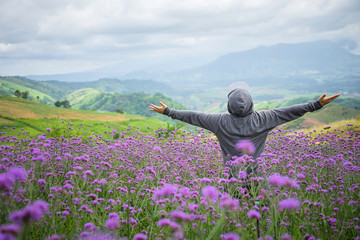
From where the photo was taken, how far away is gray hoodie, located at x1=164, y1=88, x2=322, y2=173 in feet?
11.1

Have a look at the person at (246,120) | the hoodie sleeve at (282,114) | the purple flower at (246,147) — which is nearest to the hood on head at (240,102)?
the person at (246,120)

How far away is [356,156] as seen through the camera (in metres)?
4.98

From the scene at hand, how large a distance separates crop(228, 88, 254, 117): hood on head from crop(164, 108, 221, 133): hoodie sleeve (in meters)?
0.34

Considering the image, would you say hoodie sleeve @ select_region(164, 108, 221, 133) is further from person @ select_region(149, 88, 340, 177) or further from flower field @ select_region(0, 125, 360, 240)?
flower field @ select_region(0, 125, 360, 240)

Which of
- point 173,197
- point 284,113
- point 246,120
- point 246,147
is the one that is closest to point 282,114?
point 284,113

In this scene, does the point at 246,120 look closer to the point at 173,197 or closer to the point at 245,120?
the point at 245,120

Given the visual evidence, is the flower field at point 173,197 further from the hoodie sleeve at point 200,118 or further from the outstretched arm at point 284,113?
the hoodie sleeve at point 200,118

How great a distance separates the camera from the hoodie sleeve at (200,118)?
3711 mm

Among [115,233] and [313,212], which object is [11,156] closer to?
[115,233]

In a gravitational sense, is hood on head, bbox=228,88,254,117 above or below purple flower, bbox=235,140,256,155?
above

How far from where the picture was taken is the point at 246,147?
343 centimetres

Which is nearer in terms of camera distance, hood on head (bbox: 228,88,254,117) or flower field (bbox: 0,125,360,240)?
flower field (bbox: 0,125,360,240)

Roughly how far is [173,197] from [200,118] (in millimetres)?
1563

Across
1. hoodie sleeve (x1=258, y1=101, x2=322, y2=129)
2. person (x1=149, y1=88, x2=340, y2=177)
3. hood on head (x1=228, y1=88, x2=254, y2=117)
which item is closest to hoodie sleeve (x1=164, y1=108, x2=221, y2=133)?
person (x1=149, y1=88, x2=340, y2=177)
